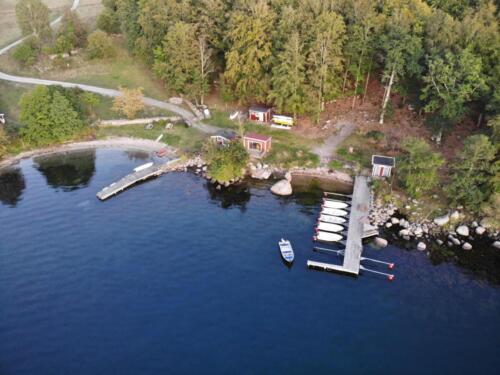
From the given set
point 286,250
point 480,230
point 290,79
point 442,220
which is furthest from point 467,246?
point 290,79

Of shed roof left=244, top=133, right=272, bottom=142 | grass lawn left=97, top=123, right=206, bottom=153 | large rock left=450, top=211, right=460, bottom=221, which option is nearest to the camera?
large rock left=450, top=211, right=460, bottom=221

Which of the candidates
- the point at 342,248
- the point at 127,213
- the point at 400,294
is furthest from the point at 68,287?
the point at 400,294

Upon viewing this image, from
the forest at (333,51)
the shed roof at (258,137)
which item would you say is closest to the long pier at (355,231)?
the shed roof at (258,137)

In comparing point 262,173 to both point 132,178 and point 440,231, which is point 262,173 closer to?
point 132,178

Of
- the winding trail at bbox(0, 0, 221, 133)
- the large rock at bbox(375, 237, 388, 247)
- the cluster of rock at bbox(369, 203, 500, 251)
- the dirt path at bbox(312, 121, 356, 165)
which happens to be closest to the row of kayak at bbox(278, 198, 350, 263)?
the cluster of rock at bbox(369, 203, 500, 251)

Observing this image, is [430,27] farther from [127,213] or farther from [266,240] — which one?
[127,213]

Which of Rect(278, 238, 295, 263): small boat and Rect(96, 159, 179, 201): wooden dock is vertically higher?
Rect(96, 159, 179, 201): wooden dock

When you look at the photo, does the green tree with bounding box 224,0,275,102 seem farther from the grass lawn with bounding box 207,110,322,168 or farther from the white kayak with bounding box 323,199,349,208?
the white kayak with bounding box 323,199,349,208
